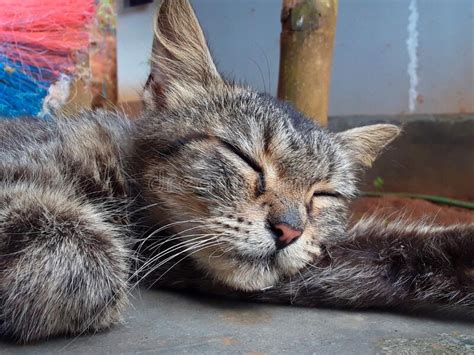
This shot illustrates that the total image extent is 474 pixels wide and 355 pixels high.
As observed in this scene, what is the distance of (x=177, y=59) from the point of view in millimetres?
1982

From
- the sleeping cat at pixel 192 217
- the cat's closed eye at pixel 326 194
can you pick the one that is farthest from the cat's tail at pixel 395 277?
the cat's closed eye at pixel 326 194

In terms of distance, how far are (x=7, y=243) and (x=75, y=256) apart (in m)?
0.14

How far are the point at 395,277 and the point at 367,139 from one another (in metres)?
0.69

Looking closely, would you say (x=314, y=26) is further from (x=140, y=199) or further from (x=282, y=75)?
(x=140, y=199)

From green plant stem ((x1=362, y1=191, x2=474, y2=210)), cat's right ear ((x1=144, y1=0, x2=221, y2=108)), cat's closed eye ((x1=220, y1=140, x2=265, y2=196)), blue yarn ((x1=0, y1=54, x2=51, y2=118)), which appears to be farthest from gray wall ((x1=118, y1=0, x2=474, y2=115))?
cat's closed eye ((x1=220, y1=140, x2=265, y2=196))

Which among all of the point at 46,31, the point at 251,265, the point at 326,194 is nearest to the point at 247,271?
the point at 251,265

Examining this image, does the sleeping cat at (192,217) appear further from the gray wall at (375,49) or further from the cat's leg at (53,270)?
the gray wall at (375,49)

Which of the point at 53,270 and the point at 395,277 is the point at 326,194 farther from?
the point at 53,270

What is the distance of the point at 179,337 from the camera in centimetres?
142

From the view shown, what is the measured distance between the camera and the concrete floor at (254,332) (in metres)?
1.35

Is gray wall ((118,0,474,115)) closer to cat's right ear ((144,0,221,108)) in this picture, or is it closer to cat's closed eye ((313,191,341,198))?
cat's right ear ((144,0,221,108))

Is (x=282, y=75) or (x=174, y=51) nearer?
(x=174, y=51)

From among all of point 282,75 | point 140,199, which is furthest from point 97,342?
point 282,75

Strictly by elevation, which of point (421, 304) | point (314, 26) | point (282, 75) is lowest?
point (421, 304)
